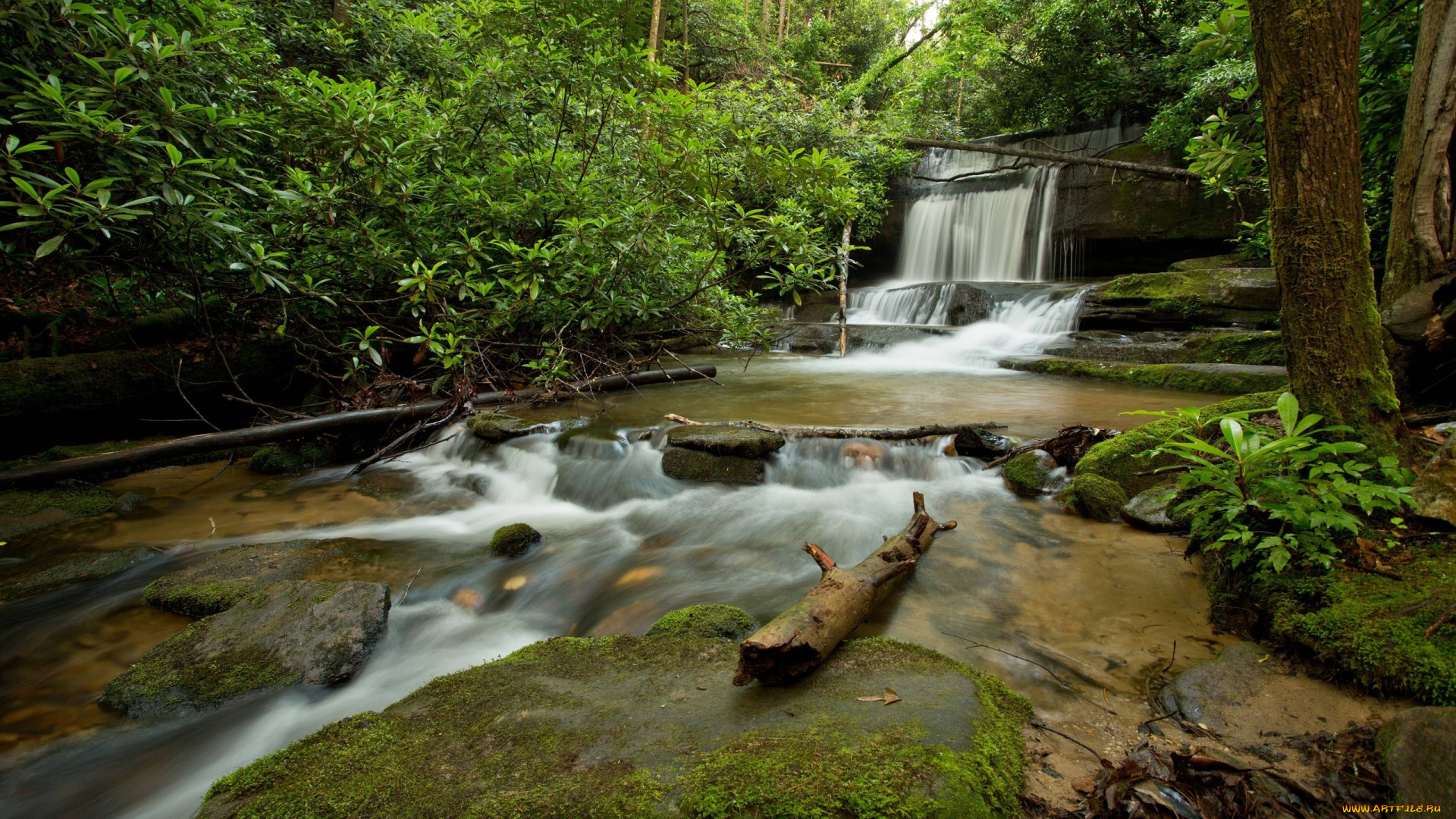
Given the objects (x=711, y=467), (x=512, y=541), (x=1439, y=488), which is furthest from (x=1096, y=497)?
(x=512, y=541)

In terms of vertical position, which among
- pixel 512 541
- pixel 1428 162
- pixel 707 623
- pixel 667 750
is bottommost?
pixel 512 541

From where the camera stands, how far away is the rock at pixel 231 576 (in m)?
3.12

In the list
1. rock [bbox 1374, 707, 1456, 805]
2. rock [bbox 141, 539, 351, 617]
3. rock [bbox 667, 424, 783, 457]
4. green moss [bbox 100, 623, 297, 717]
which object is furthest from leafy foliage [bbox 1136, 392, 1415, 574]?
rock [bbox 141, 539, 351, 617]

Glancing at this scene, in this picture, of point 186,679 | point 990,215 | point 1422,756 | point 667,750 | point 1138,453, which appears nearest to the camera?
point 1422,756

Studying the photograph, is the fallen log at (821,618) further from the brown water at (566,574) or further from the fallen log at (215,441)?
the fallen log at (215,441)

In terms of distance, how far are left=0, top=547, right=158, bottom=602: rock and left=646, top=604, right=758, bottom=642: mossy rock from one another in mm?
3568

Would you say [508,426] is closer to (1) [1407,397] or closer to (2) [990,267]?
(1) [1407,397]

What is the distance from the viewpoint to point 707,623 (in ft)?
8.63

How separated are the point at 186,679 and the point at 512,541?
1751 mm

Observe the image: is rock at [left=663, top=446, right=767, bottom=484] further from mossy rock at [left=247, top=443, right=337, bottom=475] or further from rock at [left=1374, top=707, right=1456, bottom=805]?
rock at [left=1374, top=707, right=1456, bottom=805]

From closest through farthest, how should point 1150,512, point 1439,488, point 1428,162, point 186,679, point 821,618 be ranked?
point 821,618, point 1439,488, point 186,679, point 1428,162, point 1150,512

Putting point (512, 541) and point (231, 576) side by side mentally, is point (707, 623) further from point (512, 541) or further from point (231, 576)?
point (231, 576)

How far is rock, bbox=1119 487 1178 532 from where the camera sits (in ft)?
11.2

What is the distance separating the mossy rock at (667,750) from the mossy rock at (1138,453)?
2563 mm
